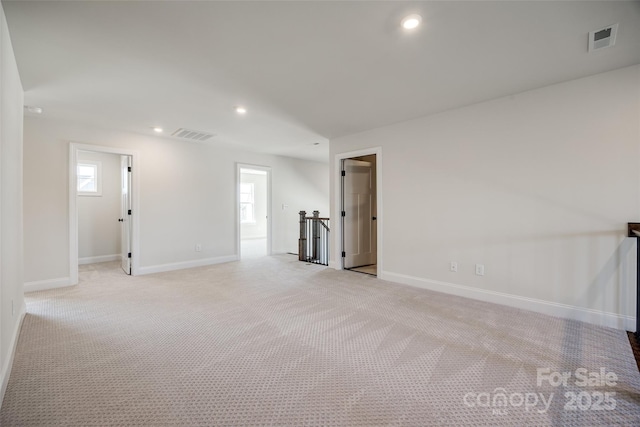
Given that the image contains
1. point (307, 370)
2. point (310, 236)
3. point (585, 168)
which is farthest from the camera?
point (310, 236)

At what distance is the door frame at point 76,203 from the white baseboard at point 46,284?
0.07 meters

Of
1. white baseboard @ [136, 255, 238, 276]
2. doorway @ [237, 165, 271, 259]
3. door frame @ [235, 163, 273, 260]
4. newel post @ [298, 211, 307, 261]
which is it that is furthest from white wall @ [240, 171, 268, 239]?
newel post @ [298, 211, 307, 261]

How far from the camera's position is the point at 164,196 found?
200 inches

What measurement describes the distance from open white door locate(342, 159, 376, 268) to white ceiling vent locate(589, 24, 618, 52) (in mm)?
3404

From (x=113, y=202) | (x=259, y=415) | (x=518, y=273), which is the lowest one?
(x=259, y=415)

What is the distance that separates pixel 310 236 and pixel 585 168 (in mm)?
4517

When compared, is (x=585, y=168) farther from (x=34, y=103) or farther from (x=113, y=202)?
(x=113, y=202)

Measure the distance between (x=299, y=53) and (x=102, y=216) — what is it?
19.8 ft

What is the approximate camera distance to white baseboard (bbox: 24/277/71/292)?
12.4 feet

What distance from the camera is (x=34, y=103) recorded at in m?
3.39

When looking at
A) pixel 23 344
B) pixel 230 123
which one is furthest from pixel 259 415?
pixel 230 123

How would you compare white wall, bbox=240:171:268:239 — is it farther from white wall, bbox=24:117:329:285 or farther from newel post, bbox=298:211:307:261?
newel post, bbox=298:211:307:261

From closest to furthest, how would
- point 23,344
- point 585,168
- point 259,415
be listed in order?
point 259,415 < point 23,344 < point 585,168

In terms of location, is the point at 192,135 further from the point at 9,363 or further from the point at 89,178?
the point at 9,363
